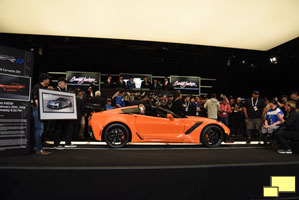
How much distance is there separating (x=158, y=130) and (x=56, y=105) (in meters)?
2.27

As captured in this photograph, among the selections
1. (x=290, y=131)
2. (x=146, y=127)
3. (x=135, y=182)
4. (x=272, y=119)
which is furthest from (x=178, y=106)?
(x=135, y=182)

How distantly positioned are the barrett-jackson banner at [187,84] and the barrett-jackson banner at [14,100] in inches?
358

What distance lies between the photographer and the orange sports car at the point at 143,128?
3947mm

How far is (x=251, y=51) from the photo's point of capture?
9906 mm

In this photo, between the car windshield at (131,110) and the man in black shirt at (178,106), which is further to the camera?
the man in black shirt at (178,106)

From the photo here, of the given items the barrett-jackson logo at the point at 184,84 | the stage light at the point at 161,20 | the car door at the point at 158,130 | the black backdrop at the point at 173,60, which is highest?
the stage light at the point at 161,20

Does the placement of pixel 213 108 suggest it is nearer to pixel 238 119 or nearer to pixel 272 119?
pixel 272 119

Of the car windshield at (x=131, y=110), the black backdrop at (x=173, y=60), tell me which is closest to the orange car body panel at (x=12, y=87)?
the car windshield at (x=131, y=110)

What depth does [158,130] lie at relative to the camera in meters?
3.96

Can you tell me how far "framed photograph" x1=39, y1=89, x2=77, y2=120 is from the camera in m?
3.31

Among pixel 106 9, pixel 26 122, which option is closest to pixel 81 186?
pixel 26 122

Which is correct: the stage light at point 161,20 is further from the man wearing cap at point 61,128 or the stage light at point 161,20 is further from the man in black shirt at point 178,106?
the man wearing cap at point 61,128

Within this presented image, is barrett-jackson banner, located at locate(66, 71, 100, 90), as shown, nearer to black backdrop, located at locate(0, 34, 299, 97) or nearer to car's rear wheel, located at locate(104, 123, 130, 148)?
black backdrop, located at locate(0, 34, 299, 97)

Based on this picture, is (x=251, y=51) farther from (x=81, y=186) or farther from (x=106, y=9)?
(x=81, y=186)
